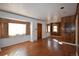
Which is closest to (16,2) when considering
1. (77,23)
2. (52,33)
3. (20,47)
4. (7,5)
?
(7,5)

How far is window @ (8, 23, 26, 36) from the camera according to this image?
5.75 feet

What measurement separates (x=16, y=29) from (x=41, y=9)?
671 mm

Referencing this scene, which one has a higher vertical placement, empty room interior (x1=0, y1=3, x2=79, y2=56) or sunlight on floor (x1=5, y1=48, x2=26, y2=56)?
empty room interior (x1=0, y1=3, x2=79, y2=56)

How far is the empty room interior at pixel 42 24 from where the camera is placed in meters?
1.61

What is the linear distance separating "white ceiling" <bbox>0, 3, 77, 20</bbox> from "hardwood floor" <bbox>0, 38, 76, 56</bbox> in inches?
23.4

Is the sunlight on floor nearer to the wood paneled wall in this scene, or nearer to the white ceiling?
the white ceiling

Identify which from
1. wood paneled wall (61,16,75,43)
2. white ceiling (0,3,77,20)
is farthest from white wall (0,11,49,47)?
wood paneled wall (61,16,75,43)

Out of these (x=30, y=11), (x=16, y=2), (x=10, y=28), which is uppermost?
(x=16, y=2)

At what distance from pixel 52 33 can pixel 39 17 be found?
458 mm

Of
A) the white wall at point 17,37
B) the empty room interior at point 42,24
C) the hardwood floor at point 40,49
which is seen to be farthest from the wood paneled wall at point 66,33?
the white wall at point 17,37

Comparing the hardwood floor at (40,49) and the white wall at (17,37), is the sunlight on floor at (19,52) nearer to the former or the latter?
the hardwood floor at (40,49)

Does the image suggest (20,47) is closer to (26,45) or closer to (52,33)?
(26,45)

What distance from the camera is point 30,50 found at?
1722 millimetres

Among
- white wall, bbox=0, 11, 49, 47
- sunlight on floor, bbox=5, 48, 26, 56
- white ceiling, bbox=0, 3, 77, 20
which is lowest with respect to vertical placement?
sunlight on floor, bbox=5, 48, 26, 56
